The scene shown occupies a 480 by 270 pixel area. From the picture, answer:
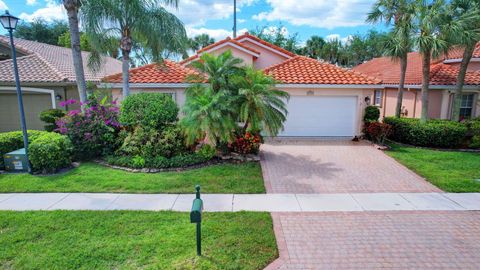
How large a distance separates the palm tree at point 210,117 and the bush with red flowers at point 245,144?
1.93 feet

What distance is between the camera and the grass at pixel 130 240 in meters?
4.56

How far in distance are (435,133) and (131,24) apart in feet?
44.8

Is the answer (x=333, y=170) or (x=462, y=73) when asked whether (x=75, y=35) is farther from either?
(x=462, y=73)

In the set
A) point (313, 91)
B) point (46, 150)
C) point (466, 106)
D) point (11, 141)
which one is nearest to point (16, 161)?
point (11, 141)

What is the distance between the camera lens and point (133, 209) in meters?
6.56

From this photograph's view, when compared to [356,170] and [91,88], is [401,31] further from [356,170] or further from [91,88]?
[91,88]

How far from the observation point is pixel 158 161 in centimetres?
959

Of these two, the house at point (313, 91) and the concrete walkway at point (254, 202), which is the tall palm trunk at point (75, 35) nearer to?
the house at point (313, 91)

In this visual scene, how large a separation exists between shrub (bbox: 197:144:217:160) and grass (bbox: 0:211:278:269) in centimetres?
389

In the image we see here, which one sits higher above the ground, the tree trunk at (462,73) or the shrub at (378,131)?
the tree trunk at (462,73)

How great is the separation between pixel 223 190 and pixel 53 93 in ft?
42.5

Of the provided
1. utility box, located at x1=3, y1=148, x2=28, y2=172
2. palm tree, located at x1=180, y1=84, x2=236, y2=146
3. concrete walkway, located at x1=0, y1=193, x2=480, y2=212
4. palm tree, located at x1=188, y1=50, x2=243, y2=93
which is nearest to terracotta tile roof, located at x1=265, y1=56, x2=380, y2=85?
palm tree, located at x1=188, y1=50, x2=243, y2=93

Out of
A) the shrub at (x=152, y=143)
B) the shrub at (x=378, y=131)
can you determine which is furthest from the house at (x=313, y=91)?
the shrub at (x=152, y=143)

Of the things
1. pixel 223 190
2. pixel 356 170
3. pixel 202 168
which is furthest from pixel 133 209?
pixel 356 170
